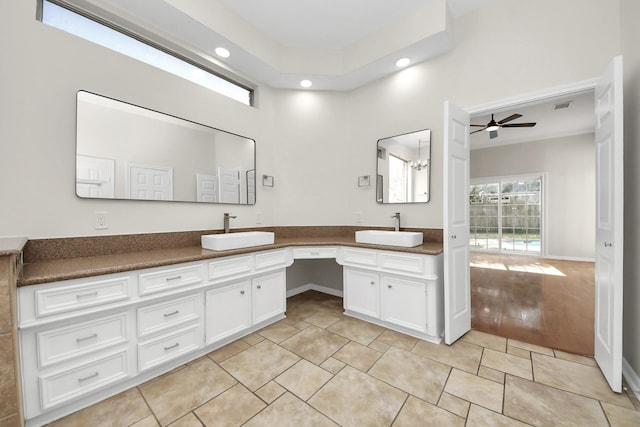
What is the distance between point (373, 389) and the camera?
1638mm

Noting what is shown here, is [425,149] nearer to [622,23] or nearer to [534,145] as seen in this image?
[622,23]

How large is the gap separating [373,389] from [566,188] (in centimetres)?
679

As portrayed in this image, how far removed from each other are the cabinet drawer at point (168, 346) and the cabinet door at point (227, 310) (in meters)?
0.10

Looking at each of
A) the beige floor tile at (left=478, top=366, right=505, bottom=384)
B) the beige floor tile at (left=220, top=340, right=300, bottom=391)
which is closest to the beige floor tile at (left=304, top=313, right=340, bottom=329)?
the beige floor tile at (left=220, top=340, right=300, bottom=391)

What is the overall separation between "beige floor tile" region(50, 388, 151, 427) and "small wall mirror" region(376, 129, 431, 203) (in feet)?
9.07

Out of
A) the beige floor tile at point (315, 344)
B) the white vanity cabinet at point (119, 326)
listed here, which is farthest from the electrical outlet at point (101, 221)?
the beige floor tile at point (315, 344)

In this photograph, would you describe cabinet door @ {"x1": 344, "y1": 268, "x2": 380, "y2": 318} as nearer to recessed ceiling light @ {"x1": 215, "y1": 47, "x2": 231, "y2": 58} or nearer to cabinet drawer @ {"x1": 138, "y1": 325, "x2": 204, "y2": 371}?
cabinet drawer @ {"x1": 138, "y1": 325, "x2": 204, "y2": 371}

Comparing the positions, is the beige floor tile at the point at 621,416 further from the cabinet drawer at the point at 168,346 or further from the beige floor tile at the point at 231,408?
the cabinet drawer at the point at 168,346

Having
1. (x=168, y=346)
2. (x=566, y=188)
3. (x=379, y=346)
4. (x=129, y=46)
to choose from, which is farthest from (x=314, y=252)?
(x=566, y=188)

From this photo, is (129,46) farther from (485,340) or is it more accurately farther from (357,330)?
(485,340)

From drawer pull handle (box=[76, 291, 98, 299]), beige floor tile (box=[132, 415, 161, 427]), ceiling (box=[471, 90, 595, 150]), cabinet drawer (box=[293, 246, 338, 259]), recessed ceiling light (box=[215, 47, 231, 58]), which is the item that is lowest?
beige floor tile (box=[132, 415, 161, 427])

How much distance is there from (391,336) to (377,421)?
1010 mm

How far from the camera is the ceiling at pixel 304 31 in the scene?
222cm

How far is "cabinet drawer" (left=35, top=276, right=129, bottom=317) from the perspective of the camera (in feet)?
4.41
